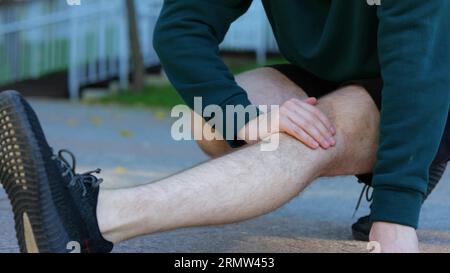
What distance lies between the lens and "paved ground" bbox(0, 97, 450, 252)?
9.18 feet

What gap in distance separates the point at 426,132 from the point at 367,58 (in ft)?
1.37

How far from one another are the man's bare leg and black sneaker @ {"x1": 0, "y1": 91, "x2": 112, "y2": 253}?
0.36 feet

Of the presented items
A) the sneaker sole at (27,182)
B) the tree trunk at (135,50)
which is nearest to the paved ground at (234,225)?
the sneaker sole at (27,182)

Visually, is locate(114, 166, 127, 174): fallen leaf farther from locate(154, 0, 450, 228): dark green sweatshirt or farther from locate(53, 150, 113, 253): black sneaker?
locate(53, 150, 113, 253): black sneaker

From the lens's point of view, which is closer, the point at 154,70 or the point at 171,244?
the point at 171,244

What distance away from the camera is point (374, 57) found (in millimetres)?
2471

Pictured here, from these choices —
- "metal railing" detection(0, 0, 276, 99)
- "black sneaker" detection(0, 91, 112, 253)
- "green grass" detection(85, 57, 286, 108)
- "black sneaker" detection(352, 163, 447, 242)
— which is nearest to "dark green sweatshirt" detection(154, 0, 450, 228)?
"black sneaker" detection(352, 163, 447, 242)

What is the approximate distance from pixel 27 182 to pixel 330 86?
3.89ft

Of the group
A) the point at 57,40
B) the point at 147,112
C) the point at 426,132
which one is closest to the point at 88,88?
the point at 57,40

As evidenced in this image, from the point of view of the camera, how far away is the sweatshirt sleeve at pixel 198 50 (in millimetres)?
2471

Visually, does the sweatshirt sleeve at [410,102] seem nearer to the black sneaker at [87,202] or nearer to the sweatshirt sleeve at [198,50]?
the sweatshirt sleeve at [198,50]

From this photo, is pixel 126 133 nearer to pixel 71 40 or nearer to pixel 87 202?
pixel 71 40

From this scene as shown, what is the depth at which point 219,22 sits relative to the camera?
8.73 ft
